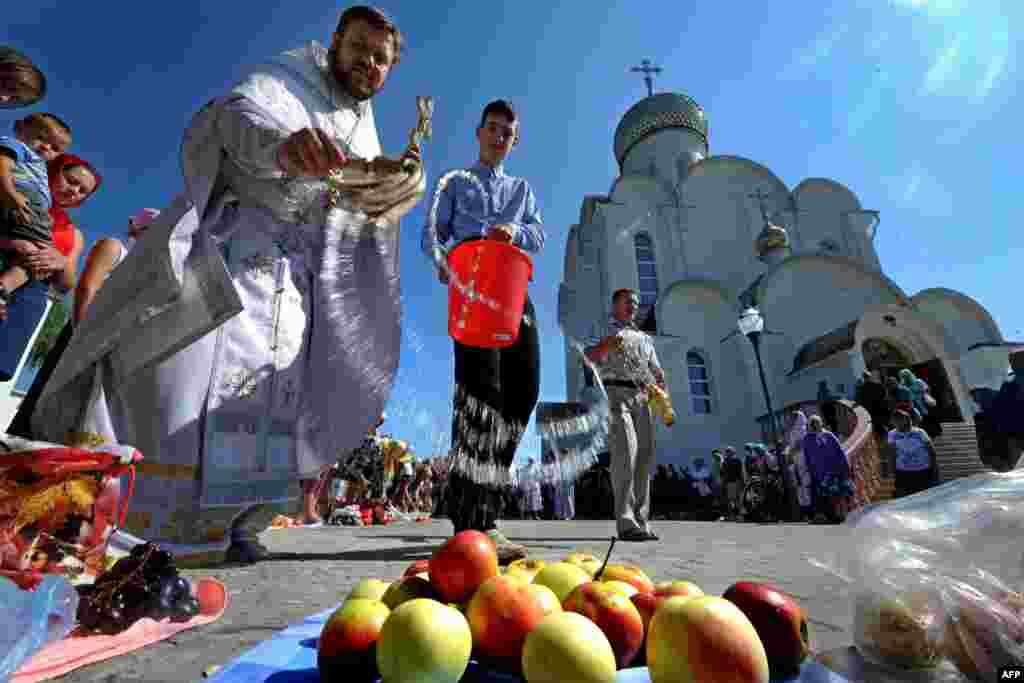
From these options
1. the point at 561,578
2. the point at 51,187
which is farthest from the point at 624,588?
the point at 51,187

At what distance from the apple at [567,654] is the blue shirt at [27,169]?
470 centimetres

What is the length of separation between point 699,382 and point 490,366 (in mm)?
23884

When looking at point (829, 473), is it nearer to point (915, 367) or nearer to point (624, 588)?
point (624, 588)

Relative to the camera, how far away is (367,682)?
3.95 feet

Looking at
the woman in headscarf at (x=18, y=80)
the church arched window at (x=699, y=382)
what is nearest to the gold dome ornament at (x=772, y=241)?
the church arched window at (x=699, y=382)

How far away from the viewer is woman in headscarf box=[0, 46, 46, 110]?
365 centimetres

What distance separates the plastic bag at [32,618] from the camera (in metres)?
1.31

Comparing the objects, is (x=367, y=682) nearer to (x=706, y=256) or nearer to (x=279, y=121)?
(x=279, y=121)

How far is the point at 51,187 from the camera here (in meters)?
4.36

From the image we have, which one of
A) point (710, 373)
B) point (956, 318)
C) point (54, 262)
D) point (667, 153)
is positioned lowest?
point (54, 262)

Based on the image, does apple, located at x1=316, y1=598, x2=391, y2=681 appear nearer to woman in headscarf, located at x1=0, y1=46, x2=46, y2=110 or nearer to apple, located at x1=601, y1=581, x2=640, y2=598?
apple, located at x1=601, y1=581, x2=640, y2=598

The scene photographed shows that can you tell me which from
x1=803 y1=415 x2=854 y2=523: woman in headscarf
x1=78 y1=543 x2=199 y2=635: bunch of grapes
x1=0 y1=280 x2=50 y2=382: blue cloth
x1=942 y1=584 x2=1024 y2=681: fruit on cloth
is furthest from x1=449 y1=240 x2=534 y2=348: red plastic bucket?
x1=803 y1=415 x2=854 y2=523: woman in headscarf

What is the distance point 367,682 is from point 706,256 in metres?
31.4

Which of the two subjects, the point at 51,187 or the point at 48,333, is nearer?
the point at 51,187
